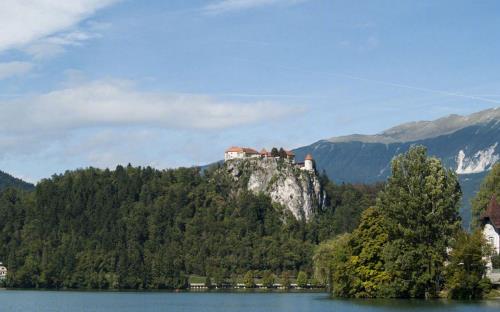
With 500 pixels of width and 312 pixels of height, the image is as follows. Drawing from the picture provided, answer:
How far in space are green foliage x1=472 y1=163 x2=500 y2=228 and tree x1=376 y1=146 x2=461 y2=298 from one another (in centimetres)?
1823

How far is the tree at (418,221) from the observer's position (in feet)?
266

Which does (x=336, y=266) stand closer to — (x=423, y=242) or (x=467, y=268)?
(x=423, y=242)

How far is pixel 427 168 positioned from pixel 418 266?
8411 mm

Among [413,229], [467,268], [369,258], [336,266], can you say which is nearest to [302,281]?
[336,266]

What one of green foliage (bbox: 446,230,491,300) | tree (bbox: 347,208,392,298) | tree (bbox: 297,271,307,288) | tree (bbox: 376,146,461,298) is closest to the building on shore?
tree (bbox: 376,146,461,298)

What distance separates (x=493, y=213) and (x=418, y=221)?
51.7ft

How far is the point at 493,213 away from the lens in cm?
9406

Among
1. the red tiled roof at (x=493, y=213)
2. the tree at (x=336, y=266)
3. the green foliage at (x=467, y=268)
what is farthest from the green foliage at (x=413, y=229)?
the red tiled roof at (x=493, y=213)

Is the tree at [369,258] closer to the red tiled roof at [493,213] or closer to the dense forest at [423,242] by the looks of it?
the dense forest at [423,242]

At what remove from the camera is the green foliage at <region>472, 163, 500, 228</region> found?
10162 centimetres

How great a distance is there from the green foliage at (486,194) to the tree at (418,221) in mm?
Answer: 18230

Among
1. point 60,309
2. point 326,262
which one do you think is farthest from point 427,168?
point 60,309

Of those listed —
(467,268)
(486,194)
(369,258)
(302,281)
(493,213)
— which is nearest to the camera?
(467,268)

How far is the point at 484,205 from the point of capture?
10150 cm
